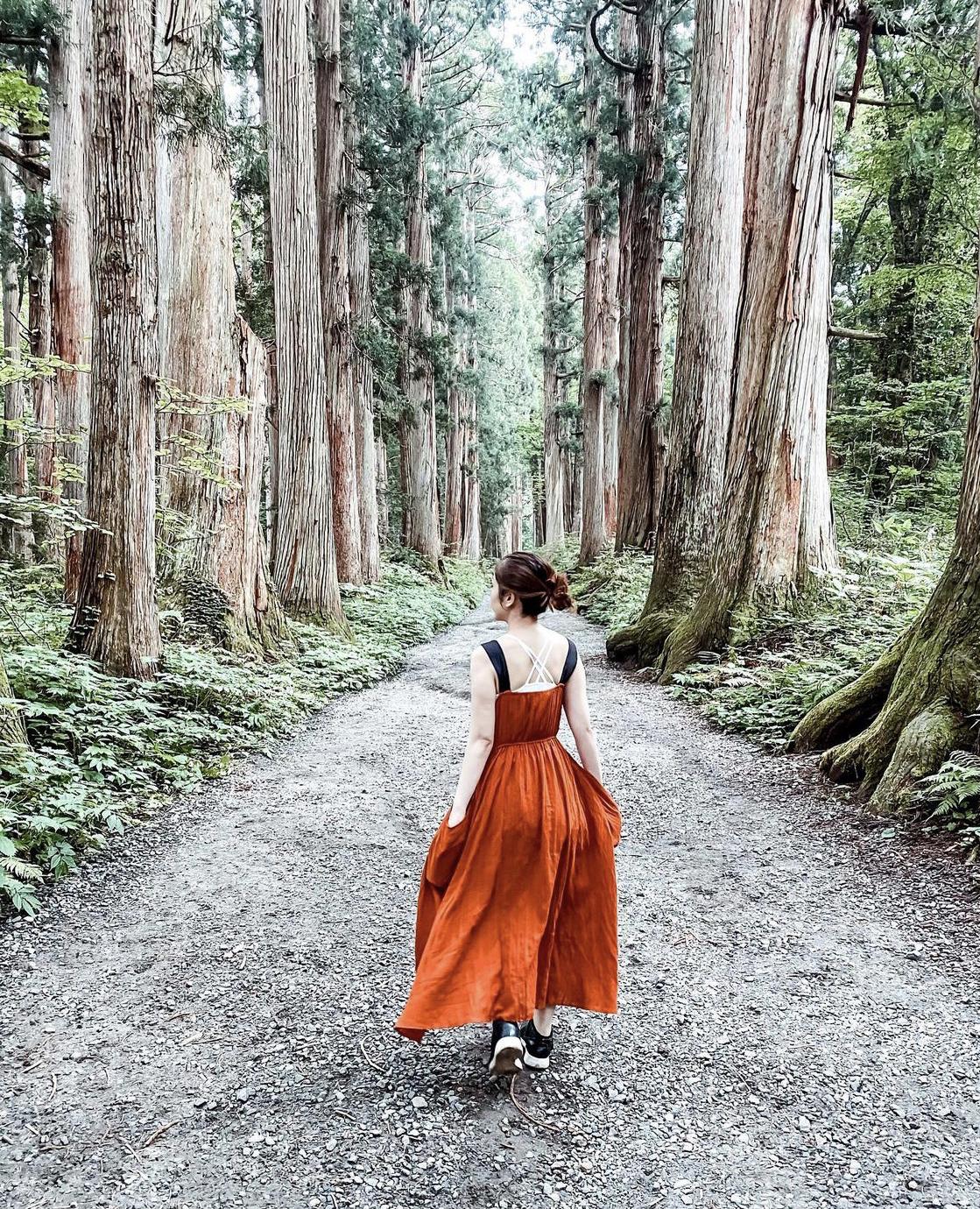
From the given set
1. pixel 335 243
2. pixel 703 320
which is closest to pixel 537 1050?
pixel 703 320

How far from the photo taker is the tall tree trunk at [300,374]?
10.2m

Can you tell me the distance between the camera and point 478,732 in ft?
7.96

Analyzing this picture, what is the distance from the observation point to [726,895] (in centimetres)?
378

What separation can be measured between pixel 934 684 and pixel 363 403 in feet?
42.5

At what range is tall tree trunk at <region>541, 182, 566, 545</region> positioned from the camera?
92.7 feet

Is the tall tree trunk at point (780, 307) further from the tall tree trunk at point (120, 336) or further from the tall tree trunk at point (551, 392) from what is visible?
the tall tree trunk at point (551, 392)

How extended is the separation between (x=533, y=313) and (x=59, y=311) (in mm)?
39507

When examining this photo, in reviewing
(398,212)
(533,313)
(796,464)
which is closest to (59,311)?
(398,212)

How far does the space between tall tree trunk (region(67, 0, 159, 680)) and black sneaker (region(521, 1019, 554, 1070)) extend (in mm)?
4393

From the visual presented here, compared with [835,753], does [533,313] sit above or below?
above

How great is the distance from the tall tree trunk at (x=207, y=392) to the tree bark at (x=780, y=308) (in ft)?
16.1

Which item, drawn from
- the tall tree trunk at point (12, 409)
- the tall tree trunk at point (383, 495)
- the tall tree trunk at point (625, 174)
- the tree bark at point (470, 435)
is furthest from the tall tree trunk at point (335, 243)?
the tree bark at point (470, 435)

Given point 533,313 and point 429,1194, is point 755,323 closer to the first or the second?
point 429,1194

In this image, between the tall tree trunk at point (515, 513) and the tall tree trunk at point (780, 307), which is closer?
the tall tree trunk at point (780, 307)
